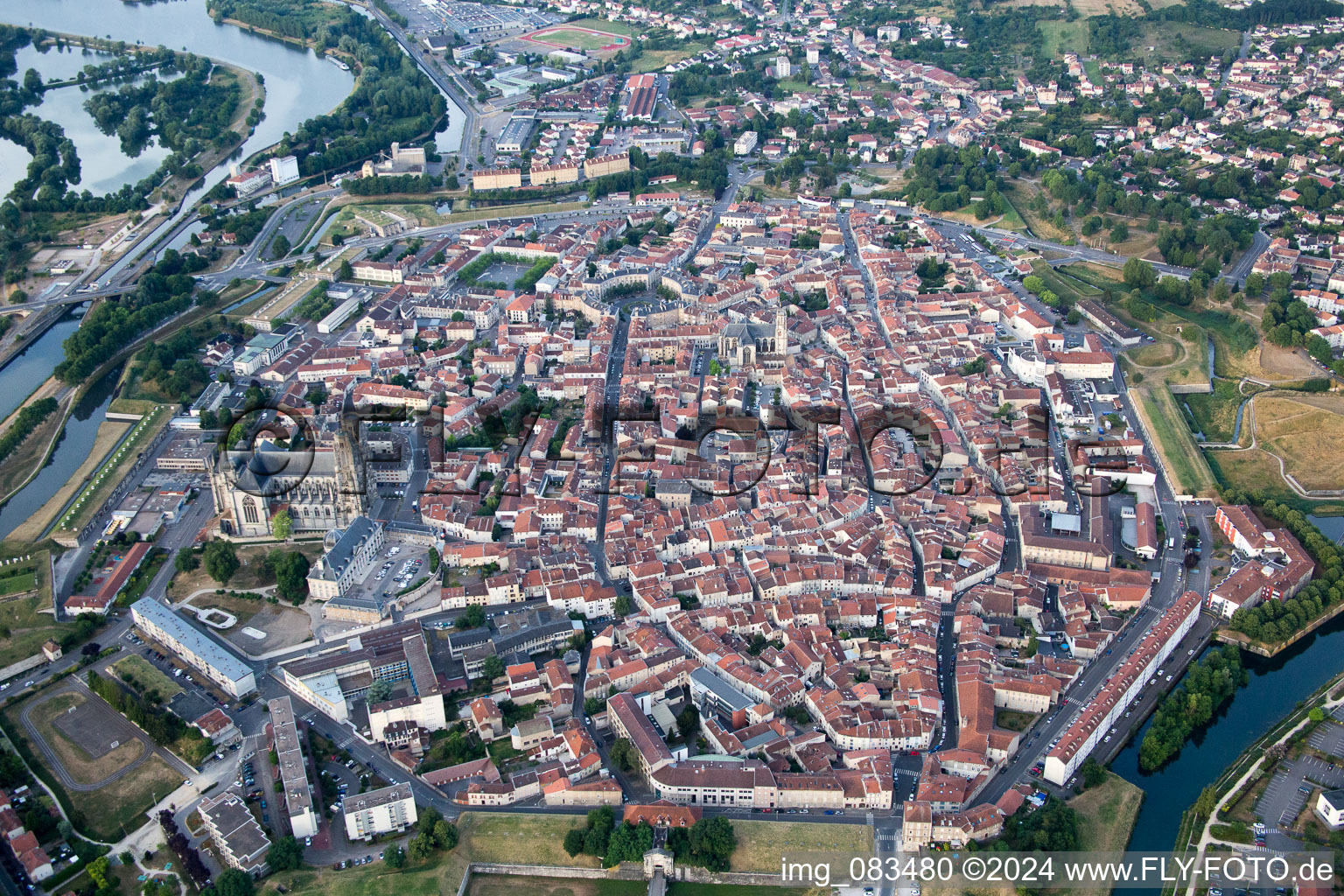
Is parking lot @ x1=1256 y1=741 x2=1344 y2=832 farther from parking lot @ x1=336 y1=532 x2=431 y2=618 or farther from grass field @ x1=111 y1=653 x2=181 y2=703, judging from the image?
grass field @ x1=111 y1=653 x2=181 y2=703

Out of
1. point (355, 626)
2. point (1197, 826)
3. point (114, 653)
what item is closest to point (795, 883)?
point (1197, 826)

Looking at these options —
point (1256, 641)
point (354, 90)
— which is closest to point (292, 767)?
point (1256, 641)

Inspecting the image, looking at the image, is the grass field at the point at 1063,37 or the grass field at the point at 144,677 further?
the grass field at the point at 1063,37

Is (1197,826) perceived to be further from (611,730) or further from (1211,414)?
(1211,414)

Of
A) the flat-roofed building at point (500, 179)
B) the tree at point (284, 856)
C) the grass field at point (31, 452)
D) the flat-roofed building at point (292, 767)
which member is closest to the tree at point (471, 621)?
the flat-roofed building at point (292, 767)

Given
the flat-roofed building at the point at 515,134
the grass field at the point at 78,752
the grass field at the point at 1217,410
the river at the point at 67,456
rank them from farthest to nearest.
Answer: the flat-roofed building at the point at 515,134
the grass field at the point at 1217,410
the river at the point at 67,456
the grass field at the point at 78,752

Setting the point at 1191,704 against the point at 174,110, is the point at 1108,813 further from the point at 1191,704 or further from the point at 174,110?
the point at 174,110

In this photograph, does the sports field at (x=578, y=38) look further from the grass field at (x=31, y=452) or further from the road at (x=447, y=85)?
the grass field at (x=31, y=452)

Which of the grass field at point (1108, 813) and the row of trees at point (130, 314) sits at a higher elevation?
the grass field at point (1108, 813)
